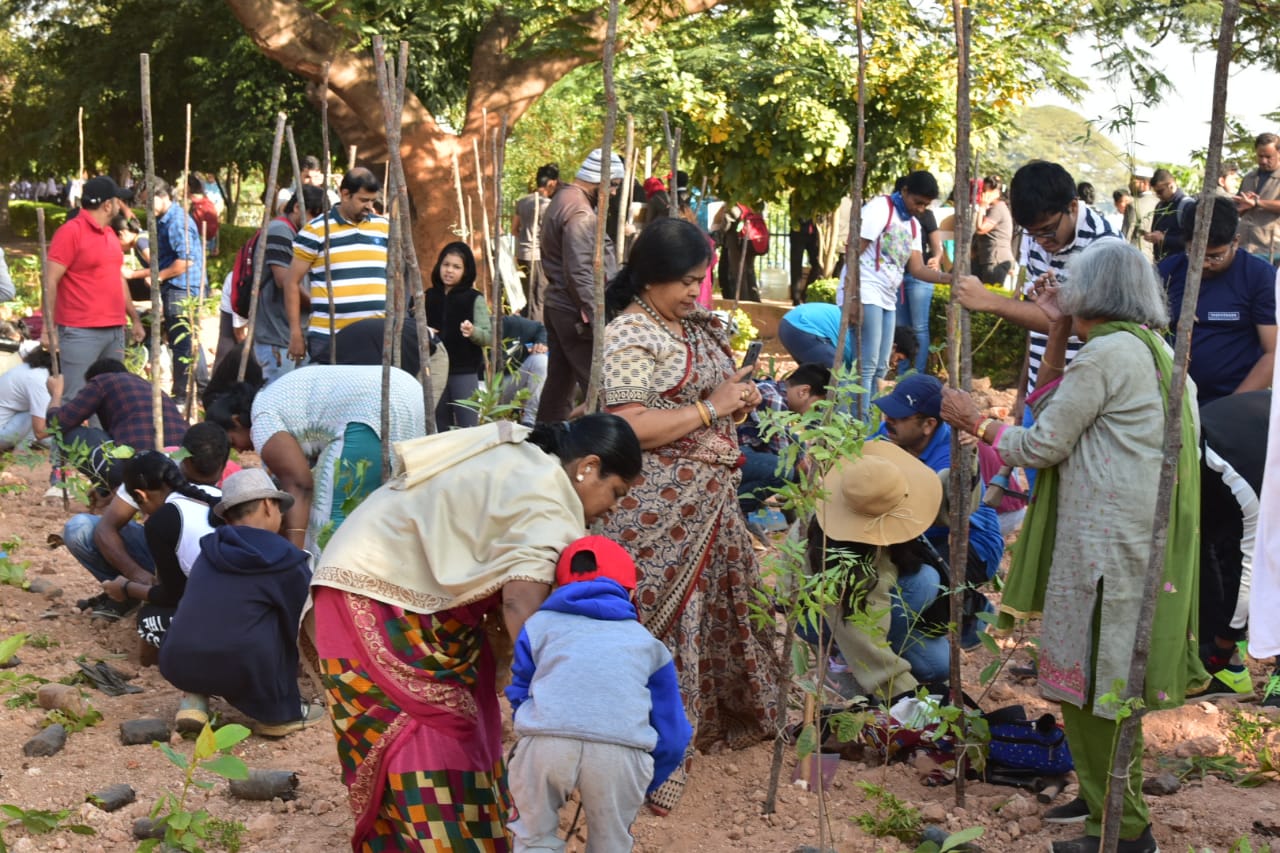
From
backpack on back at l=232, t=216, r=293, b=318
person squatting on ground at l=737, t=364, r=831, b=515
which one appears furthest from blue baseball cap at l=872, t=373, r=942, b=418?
backpack on back at l=232, t=216, r=293, b=318

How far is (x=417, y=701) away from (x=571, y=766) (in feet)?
1.44

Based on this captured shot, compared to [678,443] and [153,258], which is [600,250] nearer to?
[678,443]

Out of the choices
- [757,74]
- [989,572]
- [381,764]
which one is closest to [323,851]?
[381,764]

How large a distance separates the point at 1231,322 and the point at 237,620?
3.61 meters

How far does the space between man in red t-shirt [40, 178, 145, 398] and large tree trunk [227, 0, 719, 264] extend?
16.4ft

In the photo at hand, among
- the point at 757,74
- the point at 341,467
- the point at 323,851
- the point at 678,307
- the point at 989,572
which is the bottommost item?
the point at 323,851

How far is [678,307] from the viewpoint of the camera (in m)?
3.82

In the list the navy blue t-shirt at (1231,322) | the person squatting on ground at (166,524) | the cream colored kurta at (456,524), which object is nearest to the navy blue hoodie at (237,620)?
the person squatting on ground at (166,524)

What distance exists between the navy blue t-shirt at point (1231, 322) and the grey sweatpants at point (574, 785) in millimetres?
3125

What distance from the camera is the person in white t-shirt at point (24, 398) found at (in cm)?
756

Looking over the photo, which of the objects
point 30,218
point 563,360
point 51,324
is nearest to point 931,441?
point 563,360

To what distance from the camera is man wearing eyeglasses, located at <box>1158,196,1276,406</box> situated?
4867mm

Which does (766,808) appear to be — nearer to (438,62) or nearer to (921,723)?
(921,723)

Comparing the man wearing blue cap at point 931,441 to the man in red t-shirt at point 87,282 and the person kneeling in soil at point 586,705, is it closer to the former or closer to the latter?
the person kneeling in soil at point 586,705
